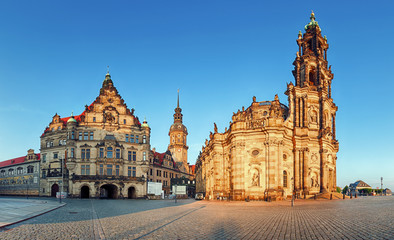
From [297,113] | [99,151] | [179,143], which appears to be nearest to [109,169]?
[99,151]

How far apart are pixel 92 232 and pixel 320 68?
54.1 m

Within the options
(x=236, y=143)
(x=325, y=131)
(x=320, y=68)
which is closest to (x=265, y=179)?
(x=236, y=143)

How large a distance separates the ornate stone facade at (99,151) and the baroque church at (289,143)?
15.8 meters

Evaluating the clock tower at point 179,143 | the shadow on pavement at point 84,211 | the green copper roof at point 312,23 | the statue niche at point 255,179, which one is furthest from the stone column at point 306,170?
the clock tower at point 179,143

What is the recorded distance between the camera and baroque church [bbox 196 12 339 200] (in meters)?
47.3

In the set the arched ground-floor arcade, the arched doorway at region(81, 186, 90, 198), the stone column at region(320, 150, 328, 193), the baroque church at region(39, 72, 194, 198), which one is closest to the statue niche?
the stone column at region(320, 150, 328, 193)

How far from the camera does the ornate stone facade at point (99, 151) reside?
6400cm

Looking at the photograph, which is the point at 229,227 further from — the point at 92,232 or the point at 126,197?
the point at 126,197

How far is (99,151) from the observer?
64.9 metres

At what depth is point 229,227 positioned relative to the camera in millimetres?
15633

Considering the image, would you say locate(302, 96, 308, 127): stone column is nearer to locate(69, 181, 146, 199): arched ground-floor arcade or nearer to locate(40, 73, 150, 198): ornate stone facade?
locate(40, 73, 150, 198): ornate stone facade

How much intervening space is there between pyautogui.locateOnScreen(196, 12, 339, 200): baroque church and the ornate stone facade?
15.8 m

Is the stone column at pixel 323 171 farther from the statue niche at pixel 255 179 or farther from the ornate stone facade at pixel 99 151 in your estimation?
the ornate stone facade at pixel 99 151

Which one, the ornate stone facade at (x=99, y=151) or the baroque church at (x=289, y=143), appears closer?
the baroque church at (x=289, y=143)
